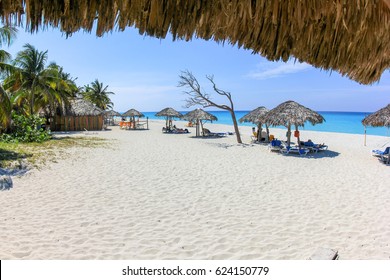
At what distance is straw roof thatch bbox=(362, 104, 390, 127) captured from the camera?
9938 mm

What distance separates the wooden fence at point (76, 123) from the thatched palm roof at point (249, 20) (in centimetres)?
2381

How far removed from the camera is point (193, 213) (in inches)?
170

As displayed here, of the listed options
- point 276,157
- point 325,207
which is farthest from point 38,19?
point 276,157

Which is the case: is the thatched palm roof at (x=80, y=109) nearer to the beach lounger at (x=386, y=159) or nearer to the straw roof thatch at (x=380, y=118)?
the straw roof thatch at (x=380, y=118)

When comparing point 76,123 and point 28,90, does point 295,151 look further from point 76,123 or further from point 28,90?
point 76,123

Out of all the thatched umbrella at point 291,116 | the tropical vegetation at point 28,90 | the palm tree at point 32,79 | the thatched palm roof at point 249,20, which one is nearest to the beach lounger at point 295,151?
the thatched umbrella at point 291,116

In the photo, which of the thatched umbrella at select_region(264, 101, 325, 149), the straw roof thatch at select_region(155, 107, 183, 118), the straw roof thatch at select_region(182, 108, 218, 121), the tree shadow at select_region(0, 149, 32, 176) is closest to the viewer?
the tree shadow at select_region(0, 149, 32, 176)

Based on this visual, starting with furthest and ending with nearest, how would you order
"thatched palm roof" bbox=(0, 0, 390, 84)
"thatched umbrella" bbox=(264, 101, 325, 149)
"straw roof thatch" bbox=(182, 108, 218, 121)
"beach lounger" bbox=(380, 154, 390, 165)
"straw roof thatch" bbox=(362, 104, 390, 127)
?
"straw roof thatch" bbox=(182, 108, 218, 121), "thatched umbrella" bbox=(264, 101, 325, 149), "straw roof thatch" bbox=(362, 104, 390, 127), "beach lounger" bbox=(380, 154, 390, 165), "thatched palm roof" bbox=(0, 0, 390, 84)

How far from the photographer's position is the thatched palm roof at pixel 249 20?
1591mm

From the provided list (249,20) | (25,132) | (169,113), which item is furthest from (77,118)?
(249,20)

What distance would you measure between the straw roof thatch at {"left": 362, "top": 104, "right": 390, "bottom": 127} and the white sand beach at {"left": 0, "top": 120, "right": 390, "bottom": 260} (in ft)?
10.6

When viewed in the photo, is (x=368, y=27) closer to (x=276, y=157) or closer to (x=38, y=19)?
(x=38, y=19)

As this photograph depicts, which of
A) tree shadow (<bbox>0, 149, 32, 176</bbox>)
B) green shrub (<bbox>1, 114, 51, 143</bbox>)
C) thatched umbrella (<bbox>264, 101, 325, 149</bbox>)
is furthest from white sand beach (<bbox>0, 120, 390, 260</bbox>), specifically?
green shrub (<bbox>1, 114, 51, 143</bbox>)

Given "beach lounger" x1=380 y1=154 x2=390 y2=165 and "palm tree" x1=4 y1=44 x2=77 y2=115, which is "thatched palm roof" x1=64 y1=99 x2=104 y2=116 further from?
"beach lounger" x1=380 y1=154 x2=390 y2=165
